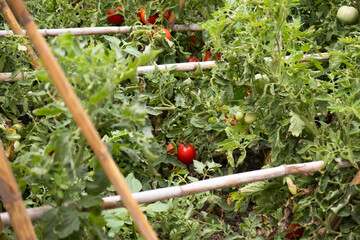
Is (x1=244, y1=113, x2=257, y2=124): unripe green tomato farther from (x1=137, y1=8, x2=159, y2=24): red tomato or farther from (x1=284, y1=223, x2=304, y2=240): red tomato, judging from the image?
(x1=137, y1=8, x2=159, y2=24): red tomato

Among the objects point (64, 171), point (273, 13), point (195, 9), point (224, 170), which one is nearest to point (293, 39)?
point (273, 13)

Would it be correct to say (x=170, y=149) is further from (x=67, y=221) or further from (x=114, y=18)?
(x=67, y=221)

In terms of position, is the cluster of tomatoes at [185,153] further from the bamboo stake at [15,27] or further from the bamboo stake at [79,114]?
the bamboo stake at [79,114]

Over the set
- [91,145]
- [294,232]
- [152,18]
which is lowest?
[294,232]

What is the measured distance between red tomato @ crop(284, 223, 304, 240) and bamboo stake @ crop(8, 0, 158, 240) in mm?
888

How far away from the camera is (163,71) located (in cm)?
198

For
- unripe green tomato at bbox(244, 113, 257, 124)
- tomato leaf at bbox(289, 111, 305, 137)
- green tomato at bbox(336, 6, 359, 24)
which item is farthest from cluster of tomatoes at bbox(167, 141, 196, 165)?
green tomato at bbox(336, 6, 359, 24)

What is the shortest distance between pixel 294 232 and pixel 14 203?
3.47ft

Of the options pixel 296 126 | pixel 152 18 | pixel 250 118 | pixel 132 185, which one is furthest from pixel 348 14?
pixel 132 185

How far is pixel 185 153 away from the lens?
6.54 feet

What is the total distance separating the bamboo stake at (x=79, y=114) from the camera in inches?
29.2

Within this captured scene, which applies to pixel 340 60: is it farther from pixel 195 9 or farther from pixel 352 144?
pixel 195 9

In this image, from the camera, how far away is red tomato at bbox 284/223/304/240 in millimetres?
1557

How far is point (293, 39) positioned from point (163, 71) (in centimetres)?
64
